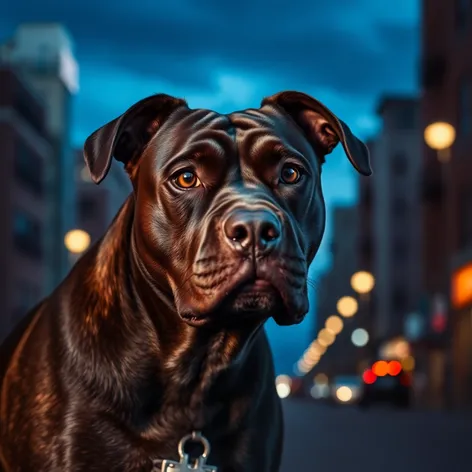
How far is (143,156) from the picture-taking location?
433 centimetres

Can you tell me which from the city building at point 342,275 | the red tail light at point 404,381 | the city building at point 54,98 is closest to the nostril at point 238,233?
the red tail light at point 404,381

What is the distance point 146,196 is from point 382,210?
3635 inches

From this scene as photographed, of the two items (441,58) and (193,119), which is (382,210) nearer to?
(441,58)

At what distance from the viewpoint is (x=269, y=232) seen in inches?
145

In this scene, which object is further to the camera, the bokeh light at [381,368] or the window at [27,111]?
the window at [27,111]

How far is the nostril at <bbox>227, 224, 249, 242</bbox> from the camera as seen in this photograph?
3663 millimetres

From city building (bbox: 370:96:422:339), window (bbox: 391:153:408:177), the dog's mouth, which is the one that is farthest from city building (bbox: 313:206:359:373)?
the dog's mouth

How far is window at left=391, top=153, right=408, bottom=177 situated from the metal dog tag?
3546 inches

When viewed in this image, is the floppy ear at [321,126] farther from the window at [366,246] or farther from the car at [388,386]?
the window at [366,246]

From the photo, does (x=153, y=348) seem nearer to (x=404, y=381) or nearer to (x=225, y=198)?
(x=225, y=198)

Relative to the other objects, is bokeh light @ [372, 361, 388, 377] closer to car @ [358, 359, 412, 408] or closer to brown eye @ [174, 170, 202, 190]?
car @ [358, 359, 412, 408]

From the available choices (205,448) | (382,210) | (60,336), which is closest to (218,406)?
(205,448)

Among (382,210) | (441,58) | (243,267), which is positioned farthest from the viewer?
(382,210)

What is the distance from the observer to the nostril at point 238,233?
12.0 feet
